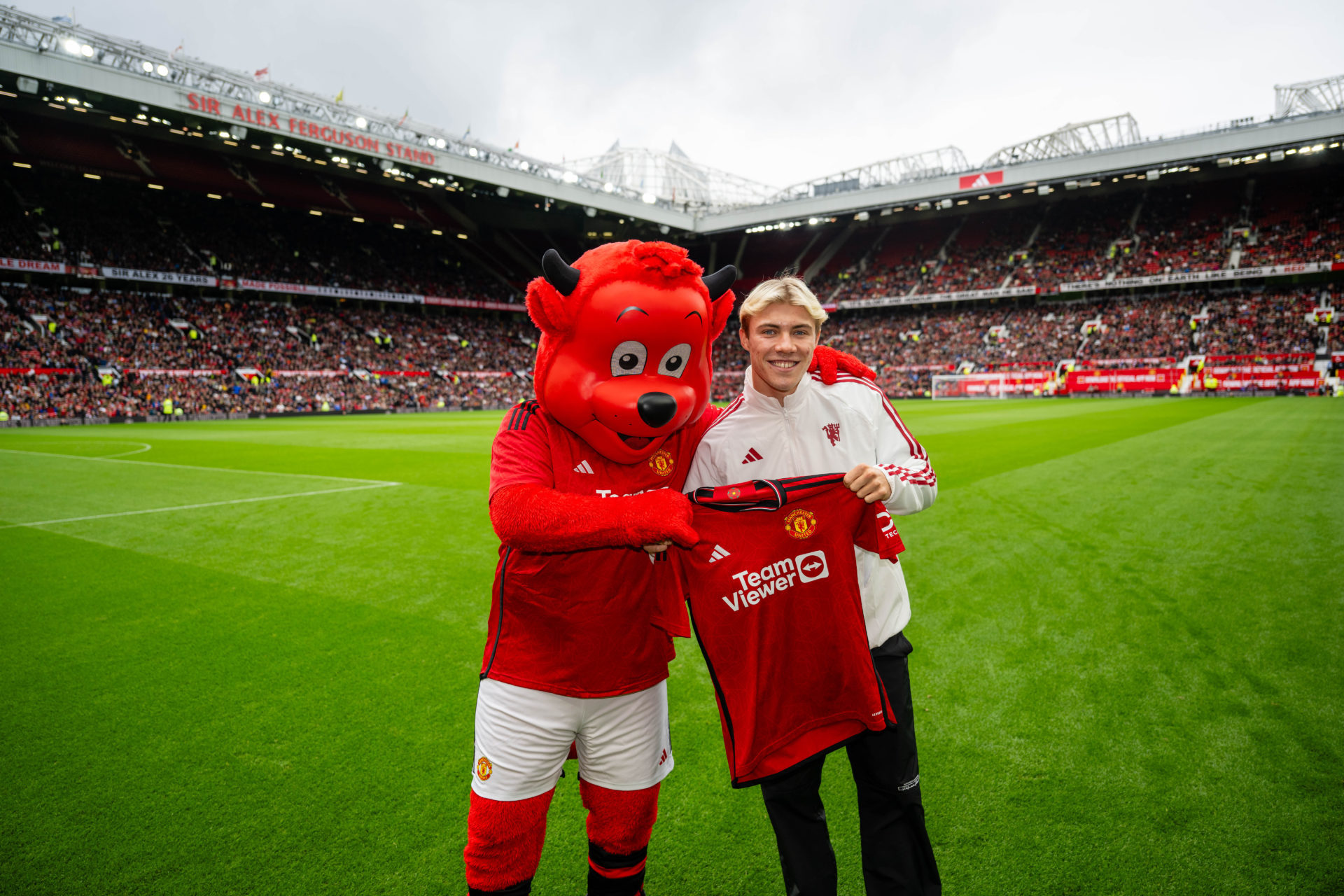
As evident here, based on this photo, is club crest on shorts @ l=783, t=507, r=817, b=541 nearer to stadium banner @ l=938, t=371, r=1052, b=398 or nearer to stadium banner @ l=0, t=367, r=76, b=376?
stadium banner @ l=0, t=367, r=76, b=376

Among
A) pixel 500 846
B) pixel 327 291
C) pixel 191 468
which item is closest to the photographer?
pixel 500 846

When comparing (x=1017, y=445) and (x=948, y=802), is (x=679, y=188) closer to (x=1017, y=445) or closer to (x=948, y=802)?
(x=1017, y=445)

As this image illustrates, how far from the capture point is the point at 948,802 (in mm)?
2744

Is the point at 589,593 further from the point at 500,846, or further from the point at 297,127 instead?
the point at 297,127

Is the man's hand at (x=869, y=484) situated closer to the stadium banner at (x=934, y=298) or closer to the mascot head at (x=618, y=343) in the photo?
the mascot head at (x=618, y=343)

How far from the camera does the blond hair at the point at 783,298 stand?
221 centimetres

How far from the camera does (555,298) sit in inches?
82.4

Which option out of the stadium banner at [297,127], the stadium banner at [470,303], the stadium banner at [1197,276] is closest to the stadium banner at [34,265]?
the stadium banner at [297,127]

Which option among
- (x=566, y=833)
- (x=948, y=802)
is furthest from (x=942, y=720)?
(x=566, y=833)

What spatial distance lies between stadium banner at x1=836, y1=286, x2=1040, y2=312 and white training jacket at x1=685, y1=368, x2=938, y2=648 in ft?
159

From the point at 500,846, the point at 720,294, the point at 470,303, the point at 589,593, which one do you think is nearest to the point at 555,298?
the point at 720,294

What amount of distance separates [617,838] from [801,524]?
1156 mm

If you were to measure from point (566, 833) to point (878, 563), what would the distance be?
A: 5.56ft

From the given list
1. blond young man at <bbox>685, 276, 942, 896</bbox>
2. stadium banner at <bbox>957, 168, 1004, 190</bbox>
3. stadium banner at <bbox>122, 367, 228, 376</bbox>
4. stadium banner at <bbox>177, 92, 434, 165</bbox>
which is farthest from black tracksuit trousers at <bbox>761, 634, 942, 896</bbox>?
stadium banner at <bbox>957, 168, 1004, 190</bbox>
